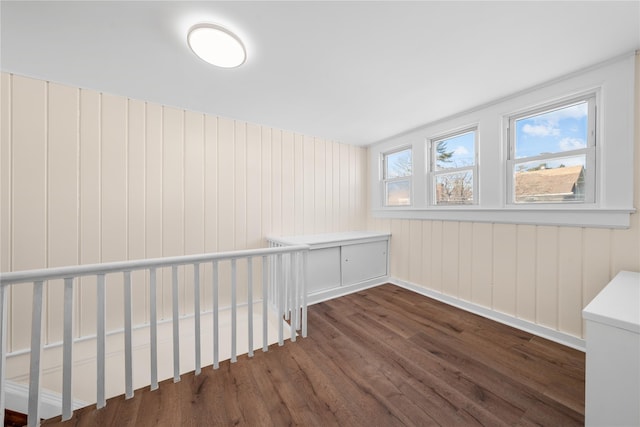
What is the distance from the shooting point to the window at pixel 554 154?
1.75m

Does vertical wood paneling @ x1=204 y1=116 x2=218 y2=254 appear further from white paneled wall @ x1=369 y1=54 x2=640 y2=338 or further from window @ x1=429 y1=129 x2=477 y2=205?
window @ x1=429 y1=129 x2=477 y2=205

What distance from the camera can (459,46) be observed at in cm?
145

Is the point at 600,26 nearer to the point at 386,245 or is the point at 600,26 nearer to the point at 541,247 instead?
the point at 541,247

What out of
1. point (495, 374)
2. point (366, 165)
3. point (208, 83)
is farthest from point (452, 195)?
point (208, 83)

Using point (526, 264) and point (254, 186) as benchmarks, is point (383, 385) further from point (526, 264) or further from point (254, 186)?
point (254, 186)

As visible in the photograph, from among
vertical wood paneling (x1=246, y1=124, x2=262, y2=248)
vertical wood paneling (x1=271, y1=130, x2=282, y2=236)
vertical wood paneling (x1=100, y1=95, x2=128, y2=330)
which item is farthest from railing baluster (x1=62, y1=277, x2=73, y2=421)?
vertical wood paneling (x1=271, y1=130, x2=282, y2=236)

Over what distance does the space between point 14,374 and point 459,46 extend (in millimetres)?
4070

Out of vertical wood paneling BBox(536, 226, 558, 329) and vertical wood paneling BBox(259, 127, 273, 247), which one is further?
vertical wood paneling BBox(259, 127, 273, 247)

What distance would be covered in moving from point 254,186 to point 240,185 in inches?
6.7

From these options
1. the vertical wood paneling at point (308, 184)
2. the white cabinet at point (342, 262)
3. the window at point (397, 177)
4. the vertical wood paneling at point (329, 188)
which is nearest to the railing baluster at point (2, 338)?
the white cabinet at point (342, 262)

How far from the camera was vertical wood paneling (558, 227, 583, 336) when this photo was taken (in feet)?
5.74

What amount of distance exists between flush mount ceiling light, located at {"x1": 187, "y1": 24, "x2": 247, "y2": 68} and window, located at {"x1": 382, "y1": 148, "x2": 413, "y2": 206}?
251 centimetres

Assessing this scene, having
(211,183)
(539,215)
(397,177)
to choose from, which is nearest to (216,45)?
(211,183)

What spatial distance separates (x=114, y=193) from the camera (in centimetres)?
205
